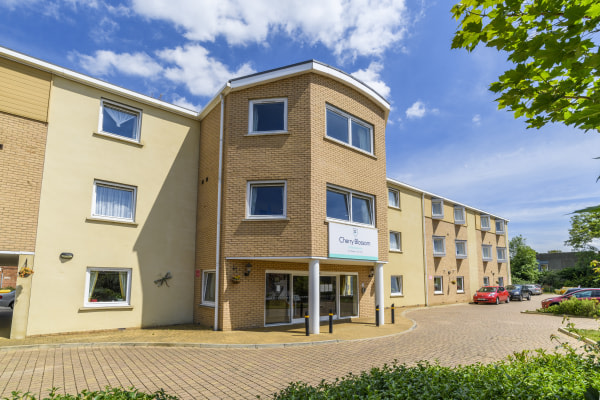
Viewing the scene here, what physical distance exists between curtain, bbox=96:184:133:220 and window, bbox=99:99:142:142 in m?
2.04

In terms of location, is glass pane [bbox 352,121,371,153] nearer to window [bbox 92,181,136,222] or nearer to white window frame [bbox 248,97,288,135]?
white window frame [bbox 248,97,288,135]

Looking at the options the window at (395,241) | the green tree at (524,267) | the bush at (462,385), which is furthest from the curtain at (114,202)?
the green tree at (524,267)

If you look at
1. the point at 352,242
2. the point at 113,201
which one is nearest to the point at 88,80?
the point at 113,201

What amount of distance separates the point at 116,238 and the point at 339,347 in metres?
8.48

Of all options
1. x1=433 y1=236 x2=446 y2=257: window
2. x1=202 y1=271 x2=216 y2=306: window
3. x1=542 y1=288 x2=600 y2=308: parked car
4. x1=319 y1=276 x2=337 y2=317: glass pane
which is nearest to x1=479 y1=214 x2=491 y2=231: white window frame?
x1=433 y1=236 x2=446 y2=257: window

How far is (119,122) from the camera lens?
14039 mm

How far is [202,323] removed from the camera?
45.9 ft

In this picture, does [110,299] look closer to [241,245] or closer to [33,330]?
[33,330]

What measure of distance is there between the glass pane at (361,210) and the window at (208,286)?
19.4 ft

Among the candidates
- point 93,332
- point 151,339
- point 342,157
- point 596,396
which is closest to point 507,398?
point 596,396

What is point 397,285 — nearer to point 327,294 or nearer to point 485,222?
point 327,294

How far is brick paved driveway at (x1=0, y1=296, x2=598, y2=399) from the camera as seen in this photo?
702cm

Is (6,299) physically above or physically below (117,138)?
below

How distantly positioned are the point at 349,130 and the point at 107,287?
10632 millimetres
